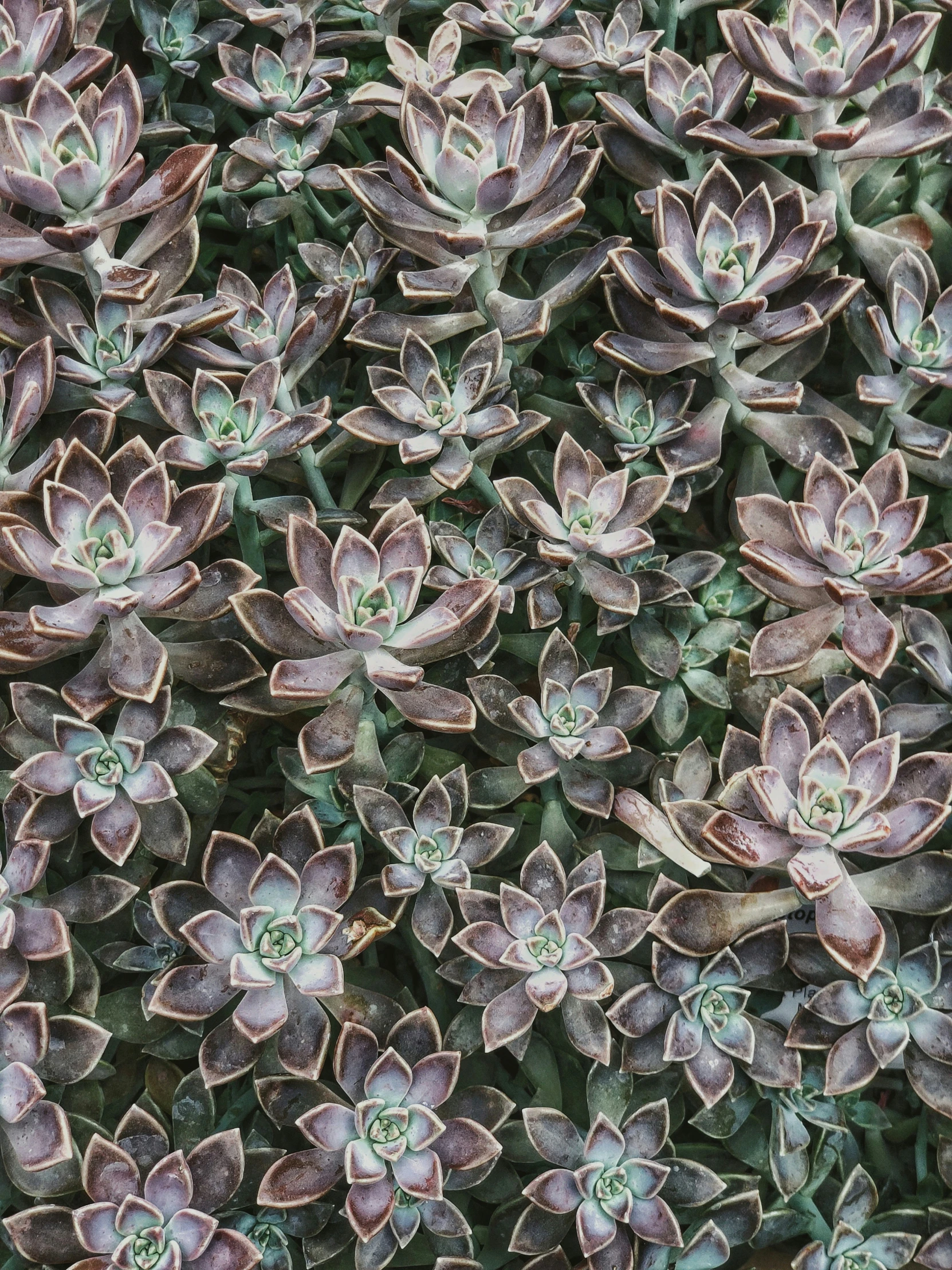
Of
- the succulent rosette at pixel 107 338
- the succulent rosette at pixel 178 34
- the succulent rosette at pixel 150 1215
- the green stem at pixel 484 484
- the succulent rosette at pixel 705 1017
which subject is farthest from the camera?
the succulent rosette at pixel 178 34

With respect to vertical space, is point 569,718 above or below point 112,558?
below

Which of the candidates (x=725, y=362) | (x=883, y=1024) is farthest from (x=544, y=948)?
(x=725, y=362)

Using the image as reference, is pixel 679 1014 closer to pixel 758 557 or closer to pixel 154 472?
pixel 758 557

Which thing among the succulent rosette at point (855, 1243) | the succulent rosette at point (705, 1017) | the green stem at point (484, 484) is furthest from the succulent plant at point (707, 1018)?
the green stem at point (484, 484)

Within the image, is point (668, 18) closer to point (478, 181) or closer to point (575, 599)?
point (478, 181)

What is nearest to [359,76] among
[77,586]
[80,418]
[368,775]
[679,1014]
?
[80,418]

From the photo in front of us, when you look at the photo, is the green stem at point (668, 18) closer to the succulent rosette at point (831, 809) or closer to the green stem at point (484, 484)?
the green stem at point (484, 484)
